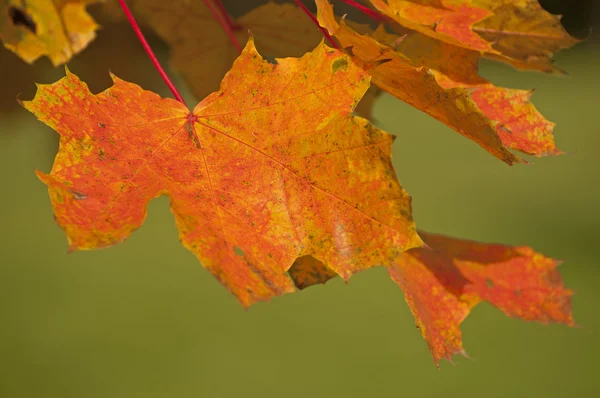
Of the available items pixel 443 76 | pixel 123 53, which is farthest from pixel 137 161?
pixel 123 53

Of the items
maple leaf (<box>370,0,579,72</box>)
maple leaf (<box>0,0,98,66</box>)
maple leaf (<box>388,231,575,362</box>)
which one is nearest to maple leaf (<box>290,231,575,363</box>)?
maple leaf (<box>388,231,575,362</box>)

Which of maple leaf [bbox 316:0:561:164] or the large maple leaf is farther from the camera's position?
the large maple leaf

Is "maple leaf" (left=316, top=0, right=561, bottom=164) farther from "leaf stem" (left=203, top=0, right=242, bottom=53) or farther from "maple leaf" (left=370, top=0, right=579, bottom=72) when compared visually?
"leaf stem" (left=203, top=0, right=242, bottom=53)

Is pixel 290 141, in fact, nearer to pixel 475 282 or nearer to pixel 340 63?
pixel 340 63

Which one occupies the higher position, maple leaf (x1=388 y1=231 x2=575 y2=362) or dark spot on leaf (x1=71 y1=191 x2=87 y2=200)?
dark spot on leaf (x1=71 y1=191 x2=87 y2=200)

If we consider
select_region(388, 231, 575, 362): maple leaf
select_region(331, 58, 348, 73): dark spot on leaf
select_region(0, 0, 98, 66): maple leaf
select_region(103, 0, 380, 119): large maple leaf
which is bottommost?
select_region(388, 231, 575, 362): maple leaf

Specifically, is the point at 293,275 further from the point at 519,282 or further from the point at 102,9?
the point at 102,9

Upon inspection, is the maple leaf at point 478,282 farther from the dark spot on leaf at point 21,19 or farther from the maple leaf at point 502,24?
the dark spot on leaf at point 21,19

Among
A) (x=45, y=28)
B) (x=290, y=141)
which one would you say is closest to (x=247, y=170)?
(x=290, y=141)
